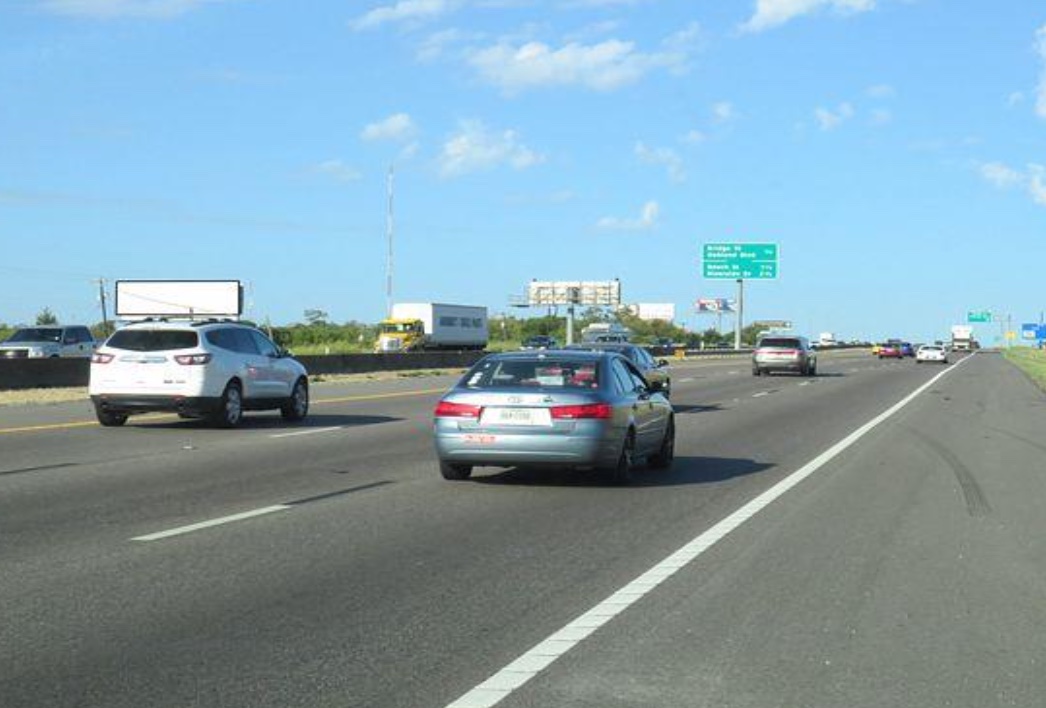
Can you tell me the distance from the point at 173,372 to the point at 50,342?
76.7 ft

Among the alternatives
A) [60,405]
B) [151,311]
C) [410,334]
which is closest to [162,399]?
[60,405]

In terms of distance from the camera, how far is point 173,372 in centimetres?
2027

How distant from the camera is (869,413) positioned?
89.3ft

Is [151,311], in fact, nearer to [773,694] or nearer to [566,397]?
[566,397]

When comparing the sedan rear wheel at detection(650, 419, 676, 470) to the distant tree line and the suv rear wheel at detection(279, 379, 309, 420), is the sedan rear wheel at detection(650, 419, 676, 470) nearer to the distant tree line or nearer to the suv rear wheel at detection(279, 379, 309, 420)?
the suv rear wheel at detection(279, 379, 309, 420)

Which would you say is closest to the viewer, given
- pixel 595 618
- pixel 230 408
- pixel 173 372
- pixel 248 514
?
pixel 595 618

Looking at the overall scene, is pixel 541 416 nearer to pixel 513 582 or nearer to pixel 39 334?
pixel 513 582

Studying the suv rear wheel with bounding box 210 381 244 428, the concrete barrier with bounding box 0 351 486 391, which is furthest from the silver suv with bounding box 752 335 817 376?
the suv rear wheel with bounding box 210 381 244 428

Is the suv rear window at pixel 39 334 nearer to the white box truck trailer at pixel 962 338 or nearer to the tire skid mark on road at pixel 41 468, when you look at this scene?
the tire skid mark on road at pixel 41 468

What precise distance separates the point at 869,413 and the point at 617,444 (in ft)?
50.0

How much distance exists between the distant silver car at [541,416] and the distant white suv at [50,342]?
2956 cm

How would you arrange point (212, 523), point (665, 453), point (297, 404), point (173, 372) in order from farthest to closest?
1. point (297, 404)
2. point (173, 372)
3. point (665, 453)
4. point (212, 523)

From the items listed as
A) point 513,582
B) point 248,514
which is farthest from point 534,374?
point 513,582

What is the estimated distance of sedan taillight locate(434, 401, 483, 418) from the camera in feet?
43.4
